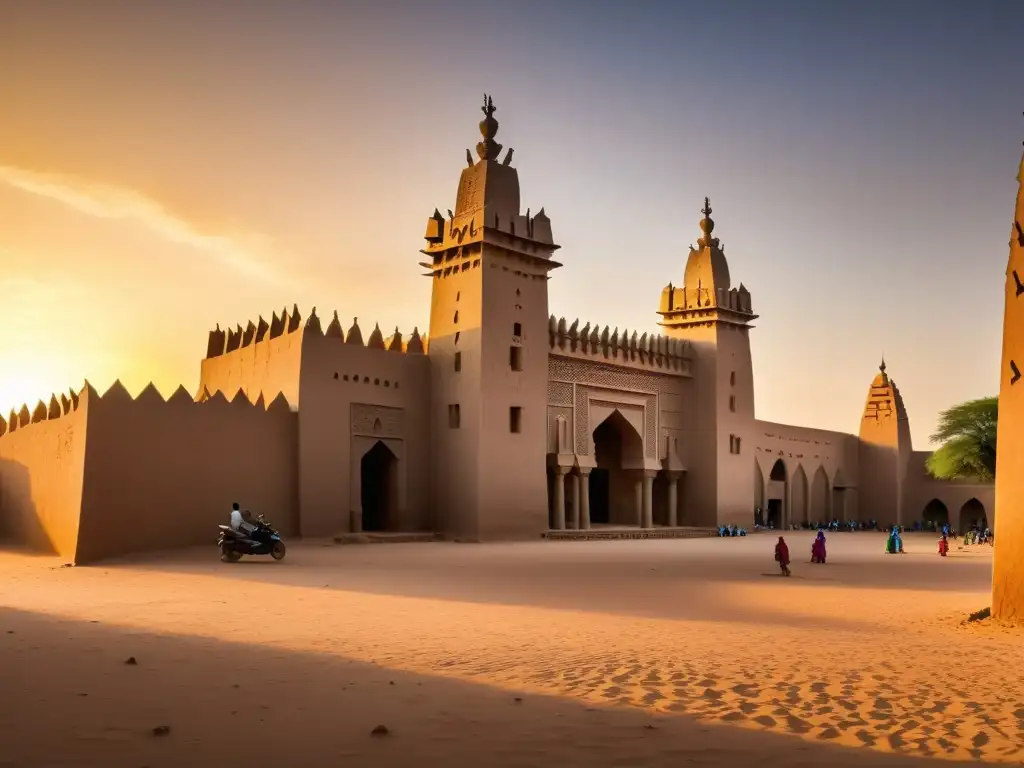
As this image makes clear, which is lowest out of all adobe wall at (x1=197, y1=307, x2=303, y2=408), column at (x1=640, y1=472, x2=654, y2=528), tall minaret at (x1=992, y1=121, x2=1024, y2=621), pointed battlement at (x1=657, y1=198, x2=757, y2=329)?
column at (x1=640, y1=472, x2=654, y2=528)

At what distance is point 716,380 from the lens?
30953 mm

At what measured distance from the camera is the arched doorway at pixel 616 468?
29.3 metres

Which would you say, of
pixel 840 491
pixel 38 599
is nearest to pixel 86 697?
pixel 38 599

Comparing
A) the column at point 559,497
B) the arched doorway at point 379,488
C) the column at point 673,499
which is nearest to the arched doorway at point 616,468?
the column at point 673,499

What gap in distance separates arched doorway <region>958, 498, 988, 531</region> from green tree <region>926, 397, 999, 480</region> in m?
3.86

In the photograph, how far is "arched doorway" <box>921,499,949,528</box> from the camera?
4084 centimetres

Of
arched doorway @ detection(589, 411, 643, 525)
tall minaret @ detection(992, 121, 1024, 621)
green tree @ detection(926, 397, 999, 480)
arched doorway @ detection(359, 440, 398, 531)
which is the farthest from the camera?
green tree @ detection(926, 397, 999, 480)

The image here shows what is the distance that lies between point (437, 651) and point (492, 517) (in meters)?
16.8

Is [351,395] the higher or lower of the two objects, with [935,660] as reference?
higher

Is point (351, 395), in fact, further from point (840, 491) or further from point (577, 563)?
point (840, 491)

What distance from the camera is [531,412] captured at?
82.2 feet

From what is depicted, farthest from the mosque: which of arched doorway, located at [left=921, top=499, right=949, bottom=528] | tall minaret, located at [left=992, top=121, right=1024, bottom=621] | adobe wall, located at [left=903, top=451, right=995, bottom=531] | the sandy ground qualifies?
tall minaret, located at [left=992, top=121, right=1024, bottom=621]

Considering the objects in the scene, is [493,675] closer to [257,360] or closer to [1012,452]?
[1012,452]

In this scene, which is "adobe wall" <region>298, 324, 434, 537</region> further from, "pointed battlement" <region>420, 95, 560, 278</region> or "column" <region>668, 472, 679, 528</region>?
"column" <region>668, 472, 679, 528</region>
